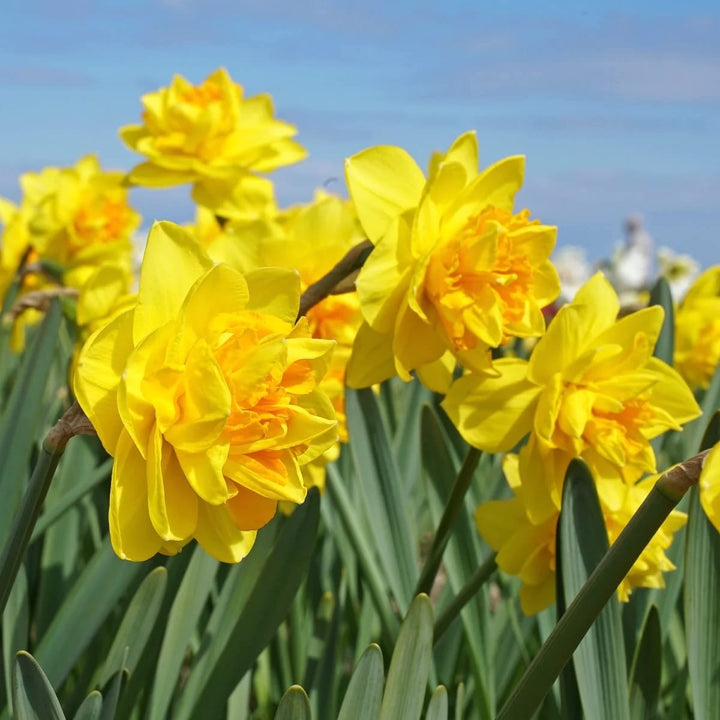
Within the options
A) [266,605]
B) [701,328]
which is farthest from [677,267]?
[266,605]

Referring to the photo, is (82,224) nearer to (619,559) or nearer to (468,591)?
(468,591)

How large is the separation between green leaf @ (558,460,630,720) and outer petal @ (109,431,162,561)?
45 cm

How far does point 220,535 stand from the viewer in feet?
3.38

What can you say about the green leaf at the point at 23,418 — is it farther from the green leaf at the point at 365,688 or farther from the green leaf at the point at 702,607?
the green leaf at the point at 702,607

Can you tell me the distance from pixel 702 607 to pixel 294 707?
1.74 feet

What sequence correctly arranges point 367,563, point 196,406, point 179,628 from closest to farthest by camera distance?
point 196,406 < point 179,628 < point 367,563

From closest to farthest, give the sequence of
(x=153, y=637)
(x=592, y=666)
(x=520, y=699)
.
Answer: (x=520, y=699) → (x=592, y=666) → (x=153, y=637)

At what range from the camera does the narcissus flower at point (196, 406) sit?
3.07 feet

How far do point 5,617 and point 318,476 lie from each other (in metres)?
0.53

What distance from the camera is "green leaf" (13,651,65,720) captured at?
0.98 metres

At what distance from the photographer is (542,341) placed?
1.36 meters

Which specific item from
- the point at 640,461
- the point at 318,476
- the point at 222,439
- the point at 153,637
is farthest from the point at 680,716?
the point at 222,439

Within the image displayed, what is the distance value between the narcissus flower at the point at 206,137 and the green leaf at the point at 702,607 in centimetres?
147

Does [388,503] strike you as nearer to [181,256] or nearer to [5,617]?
[5,617]
